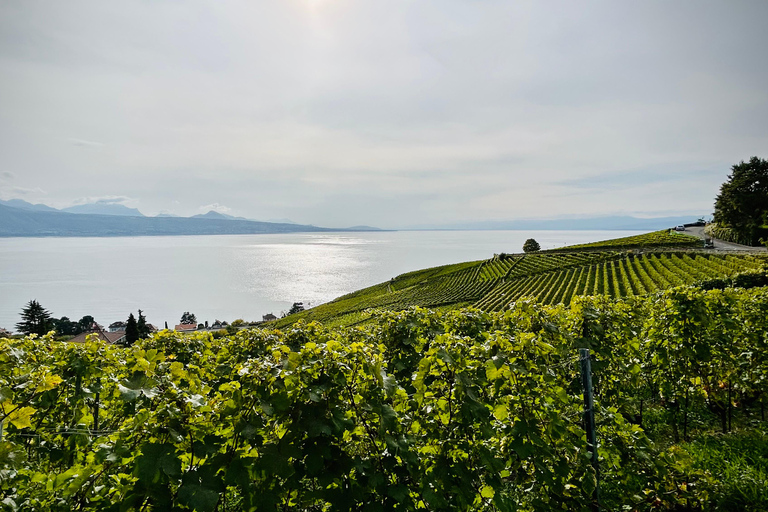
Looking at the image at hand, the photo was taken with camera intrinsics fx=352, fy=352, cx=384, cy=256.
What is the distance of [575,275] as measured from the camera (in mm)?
53938

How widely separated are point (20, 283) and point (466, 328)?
258079 mm

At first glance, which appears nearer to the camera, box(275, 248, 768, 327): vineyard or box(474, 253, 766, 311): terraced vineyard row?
box(474, 253, 766, 311): terraced vineyard row

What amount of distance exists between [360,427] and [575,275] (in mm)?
59027

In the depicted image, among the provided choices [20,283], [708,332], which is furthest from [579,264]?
[20,283]

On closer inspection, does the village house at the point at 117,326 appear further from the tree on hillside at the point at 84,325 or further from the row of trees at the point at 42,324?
the row of trees at the point at 42,324

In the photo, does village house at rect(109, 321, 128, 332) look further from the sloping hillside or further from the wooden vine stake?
the wooden vine stake

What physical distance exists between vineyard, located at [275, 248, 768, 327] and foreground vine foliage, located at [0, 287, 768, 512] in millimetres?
27275

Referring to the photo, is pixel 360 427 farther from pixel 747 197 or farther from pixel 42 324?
pixel 42 324

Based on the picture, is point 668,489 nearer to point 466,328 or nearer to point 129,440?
point 466,328

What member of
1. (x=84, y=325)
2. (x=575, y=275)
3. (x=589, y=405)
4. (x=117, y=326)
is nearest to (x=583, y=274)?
(x=575, y=275)

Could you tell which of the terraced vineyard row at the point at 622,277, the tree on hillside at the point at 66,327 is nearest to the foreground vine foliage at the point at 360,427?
the terraced vineyard row at the point at 622,277

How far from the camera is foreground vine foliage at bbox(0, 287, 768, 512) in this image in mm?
2387

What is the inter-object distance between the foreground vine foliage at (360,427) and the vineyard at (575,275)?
27.3 metres

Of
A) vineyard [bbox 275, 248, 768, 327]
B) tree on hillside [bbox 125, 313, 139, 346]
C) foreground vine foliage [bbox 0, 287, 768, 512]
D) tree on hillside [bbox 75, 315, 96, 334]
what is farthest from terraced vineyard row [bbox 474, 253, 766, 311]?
tree on hillside [bbox 75, 315, 96, 334]
